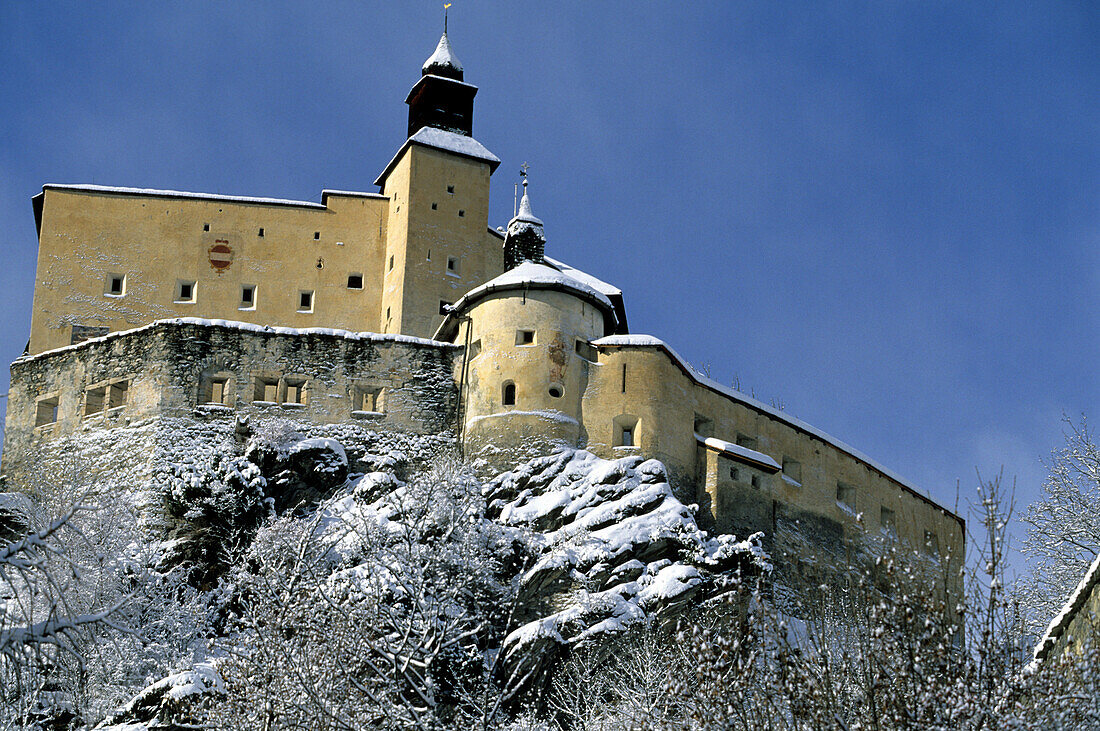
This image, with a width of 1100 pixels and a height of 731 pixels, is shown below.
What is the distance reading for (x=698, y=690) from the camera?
18.3m

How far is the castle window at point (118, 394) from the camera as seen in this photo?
4231 centimetres

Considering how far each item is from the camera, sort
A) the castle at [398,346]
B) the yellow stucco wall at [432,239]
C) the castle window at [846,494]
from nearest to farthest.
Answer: the castle at [398,346] → the castle window at [846,494] → the yellow stucco wall at [432,239]

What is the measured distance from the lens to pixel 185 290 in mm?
52062

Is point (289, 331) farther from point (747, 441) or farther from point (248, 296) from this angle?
point (747, 441)

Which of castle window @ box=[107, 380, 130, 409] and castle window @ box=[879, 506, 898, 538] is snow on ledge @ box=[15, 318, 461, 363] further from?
castle window @ box=[879, 506, 898, 538]

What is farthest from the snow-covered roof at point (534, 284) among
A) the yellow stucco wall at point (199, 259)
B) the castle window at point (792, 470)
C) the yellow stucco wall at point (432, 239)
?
the yellow stucco wall at point (199, 259)

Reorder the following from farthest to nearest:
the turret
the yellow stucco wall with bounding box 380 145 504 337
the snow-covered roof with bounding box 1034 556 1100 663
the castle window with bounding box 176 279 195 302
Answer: the turret, the castle window with bounding box 176 279 195 302, the yellow stucco wall with bounding box 380 145 504 337, the snow-covered roof with bounding box 1034 556 1100 663

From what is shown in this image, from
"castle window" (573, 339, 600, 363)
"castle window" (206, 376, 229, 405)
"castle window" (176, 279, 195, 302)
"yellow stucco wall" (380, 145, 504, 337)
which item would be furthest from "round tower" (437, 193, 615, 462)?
"castle window" (176, 279, 195, 302)

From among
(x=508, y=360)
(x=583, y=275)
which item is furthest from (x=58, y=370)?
(x=583, y=275)

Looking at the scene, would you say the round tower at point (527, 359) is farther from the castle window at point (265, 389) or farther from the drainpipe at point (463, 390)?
the castle window at point (265, 389)

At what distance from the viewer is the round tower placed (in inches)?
1580

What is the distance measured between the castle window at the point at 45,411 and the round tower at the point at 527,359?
1291cm

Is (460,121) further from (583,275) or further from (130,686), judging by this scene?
(130,686)

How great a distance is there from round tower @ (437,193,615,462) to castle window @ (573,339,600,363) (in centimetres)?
3
